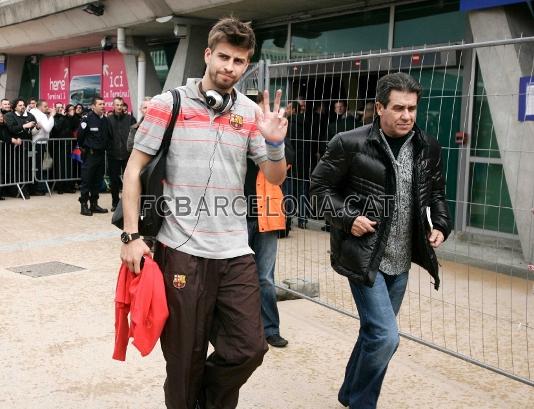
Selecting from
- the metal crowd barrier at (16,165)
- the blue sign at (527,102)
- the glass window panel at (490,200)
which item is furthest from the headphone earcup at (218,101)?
the metal crowd barrier at (16,165)

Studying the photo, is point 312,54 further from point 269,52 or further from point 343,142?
point 343,142

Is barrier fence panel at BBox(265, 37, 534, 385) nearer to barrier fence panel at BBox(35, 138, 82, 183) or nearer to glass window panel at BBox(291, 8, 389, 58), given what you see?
glass window panel at BBox(291, 8, 389, 58)

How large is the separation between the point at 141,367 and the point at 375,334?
1757 mm

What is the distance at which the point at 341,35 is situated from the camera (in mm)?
11016

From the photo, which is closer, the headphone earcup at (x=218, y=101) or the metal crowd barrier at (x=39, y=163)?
the headphone earcup at (x=218, y=101)

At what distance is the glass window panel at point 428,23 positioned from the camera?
29.8ft

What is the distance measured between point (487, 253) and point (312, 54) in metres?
6.08

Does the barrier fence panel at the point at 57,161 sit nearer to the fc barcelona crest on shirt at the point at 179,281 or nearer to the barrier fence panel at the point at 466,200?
the barrier fence panel at the point at 466,200

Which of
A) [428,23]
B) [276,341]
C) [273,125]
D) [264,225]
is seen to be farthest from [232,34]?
[428,23]

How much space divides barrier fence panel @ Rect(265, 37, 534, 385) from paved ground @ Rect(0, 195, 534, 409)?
0.81ft

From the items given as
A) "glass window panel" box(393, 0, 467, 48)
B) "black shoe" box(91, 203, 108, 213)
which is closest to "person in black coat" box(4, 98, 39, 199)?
"black shoe" box(91, 203, 108, 213)

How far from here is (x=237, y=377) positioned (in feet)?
10.2

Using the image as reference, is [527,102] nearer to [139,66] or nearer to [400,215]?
[400,215]

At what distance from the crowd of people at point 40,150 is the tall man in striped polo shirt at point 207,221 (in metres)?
8.94
